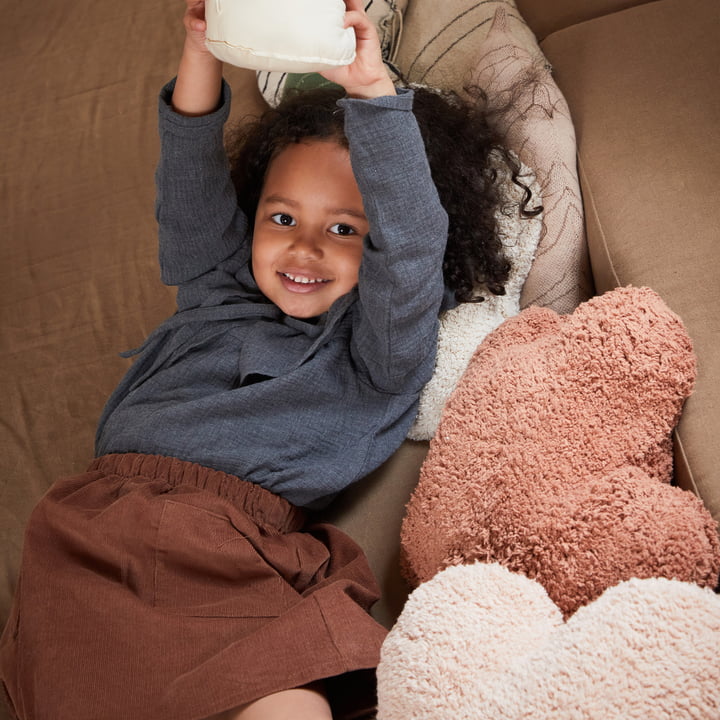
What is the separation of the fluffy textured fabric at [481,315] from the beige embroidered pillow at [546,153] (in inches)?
0.6

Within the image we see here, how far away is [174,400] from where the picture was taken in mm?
1082

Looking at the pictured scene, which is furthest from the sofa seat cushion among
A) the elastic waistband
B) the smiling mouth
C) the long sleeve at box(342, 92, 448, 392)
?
the elastic waistband

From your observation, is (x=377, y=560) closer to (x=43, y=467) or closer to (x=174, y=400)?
(x=174, y=400)

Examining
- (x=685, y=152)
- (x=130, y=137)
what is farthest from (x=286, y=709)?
(x=130, y=137)

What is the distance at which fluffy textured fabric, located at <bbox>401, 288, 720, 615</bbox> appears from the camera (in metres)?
0.80

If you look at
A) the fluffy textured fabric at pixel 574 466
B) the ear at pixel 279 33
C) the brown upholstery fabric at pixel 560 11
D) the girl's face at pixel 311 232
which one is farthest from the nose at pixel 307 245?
the brown upholstery fabric at pixel 560 11

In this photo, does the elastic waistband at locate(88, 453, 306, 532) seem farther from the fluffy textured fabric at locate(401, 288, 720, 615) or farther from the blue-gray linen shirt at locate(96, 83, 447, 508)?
the fluffy textured fabric at locate(401, 288, 720, 615)

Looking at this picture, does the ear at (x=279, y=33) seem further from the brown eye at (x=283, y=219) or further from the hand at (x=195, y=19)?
the brown eye at (x=283, y=219)

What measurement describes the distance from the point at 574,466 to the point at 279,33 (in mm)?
528

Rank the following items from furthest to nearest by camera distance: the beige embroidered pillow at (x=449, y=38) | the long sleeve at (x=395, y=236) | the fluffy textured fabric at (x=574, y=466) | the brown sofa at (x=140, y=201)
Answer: the beige embroidered pillow at (x=449, y=38)
the brown sofa at (x=140, y=201)
the long sleeve at (x=395, y=236)
the fluffy textured fabric at (x=574, y=466)

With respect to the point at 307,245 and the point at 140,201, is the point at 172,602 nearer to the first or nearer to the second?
the point at 307,245

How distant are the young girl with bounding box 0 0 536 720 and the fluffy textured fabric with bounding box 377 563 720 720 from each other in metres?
0.12

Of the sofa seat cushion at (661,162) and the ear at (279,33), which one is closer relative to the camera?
the ear at (279,33)

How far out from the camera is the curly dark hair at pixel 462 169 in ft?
3.70
